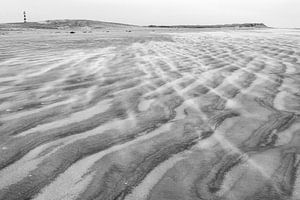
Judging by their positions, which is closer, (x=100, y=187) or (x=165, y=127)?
(x=100, y=187)

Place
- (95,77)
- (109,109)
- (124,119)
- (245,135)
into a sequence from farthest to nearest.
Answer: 1. (95,77)
2. (109,109)
3. (124,119)
4. (245,135)

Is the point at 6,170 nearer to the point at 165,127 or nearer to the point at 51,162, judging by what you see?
the point at 51,162

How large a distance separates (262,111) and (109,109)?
47.4 inches

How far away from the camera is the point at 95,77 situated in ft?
17.8

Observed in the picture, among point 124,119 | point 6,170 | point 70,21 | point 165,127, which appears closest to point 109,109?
point 124,119

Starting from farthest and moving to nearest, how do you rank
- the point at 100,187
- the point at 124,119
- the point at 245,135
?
the point at 124,119
the point at 245,135
the point at 100,187

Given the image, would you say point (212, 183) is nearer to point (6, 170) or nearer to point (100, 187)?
point (100, 187)

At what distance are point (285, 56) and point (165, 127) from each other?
5.93 meters

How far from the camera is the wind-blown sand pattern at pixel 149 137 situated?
211 cm

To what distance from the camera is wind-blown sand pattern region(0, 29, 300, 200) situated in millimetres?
2113

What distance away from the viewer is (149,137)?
9.53 ft

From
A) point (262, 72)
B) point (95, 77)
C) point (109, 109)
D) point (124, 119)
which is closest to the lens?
point (124, 119)

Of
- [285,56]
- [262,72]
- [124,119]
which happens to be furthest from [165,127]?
[285,56]

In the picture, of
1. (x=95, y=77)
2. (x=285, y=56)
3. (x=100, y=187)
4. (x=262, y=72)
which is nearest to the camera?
(x=100, y=187)
